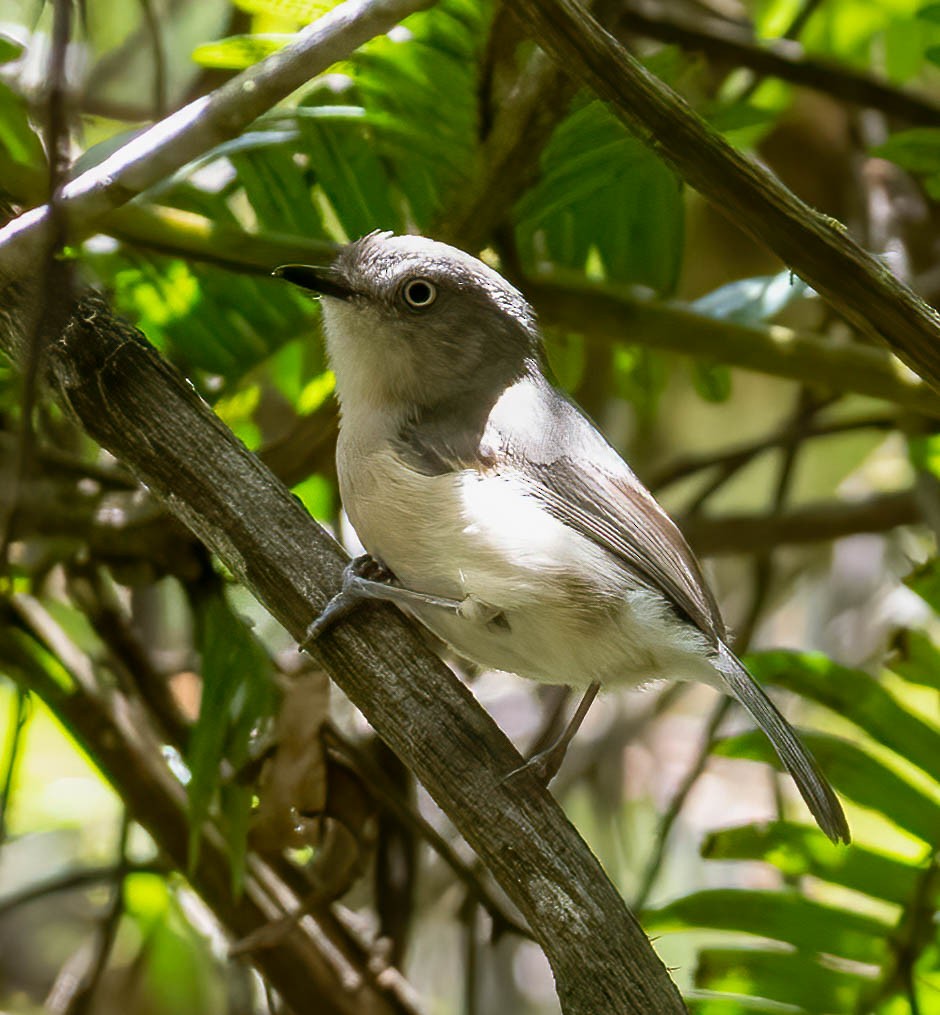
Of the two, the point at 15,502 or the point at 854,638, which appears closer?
the point at 15,502

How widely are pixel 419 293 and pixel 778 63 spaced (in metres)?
1.81

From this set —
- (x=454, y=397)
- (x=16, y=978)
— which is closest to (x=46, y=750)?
(x=16, y=978)

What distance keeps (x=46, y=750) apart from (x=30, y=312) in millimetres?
2944

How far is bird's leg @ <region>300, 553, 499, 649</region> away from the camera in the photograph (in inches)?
85.6

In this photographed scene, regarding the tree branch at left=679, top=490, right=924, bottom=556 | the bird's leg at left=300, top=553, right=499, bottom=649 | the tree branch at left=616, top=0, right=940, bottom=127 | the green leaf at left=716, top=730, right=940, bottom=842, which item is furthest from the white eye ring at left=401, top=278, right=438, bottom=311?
the tree branch at left=616, top=0, right=940, bottom=127

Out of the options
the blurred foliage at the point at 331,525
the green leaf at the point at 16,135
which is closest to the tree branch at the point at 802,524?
the blurred foliage at the point at 331,525

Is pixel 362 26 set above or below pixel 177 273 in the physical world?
below

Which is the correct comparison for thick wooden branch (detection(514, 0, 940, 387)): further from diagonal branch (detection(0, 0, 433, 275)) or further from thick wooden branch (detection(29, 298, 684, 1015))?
thick wooden branch (detection(29, 298, 684, 1015))

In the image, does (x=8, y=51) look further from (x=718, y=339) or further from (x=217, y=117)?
(x=718, y=339)

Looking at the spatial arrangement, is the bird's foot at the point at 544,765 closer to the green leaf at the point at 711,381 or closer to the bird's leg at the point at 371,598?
the bird's leg at the point at 371,598

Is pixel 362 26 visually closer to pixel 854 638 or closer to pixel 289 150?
pixel 289 150

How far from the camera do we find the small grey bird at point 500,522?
99.5 inches

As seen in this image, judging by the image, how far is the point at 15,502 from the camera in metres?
1.89

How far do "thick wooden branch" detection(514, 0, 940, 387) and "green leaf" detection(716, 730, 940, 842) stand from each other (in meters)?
1.11
